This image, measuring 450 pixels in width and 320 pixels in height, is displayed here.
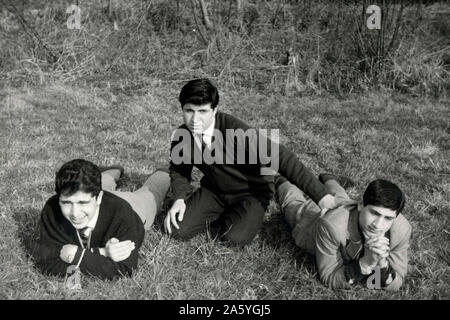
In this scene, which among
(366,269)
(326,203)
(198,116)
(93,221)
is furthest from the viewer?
(198,116)

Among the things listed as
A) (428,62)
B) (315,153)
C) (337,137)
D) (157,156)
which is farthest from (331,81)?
(157,156)

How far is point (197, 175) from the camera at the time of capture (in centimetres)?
447

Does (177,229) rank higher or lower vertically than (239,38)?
lower

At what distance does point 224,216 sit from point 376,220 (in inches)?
49.1

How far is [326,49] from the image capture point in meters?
7.57

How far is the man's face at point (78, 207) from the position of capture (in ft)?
8.64

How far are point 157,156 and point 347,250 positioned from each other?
2.50 m

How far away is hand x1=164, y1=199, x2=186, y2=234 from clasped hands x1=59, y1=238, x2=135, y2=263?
53cm

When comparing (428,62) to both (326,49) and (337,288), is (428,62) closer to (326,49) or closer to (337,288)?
(326,49)

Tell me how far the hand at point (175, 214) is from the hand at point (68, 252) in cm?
72

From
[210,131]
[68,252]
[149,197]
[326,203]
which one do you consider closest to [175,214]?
[149,197]

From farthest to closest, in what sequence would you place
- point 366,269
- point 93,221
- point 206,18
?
point 206,18, point 93,221, point 366,269

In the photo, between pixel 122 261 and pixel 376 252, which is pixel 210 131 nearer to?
pixel 122 261

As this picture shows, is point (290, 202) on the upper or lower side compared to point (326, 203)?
lower
